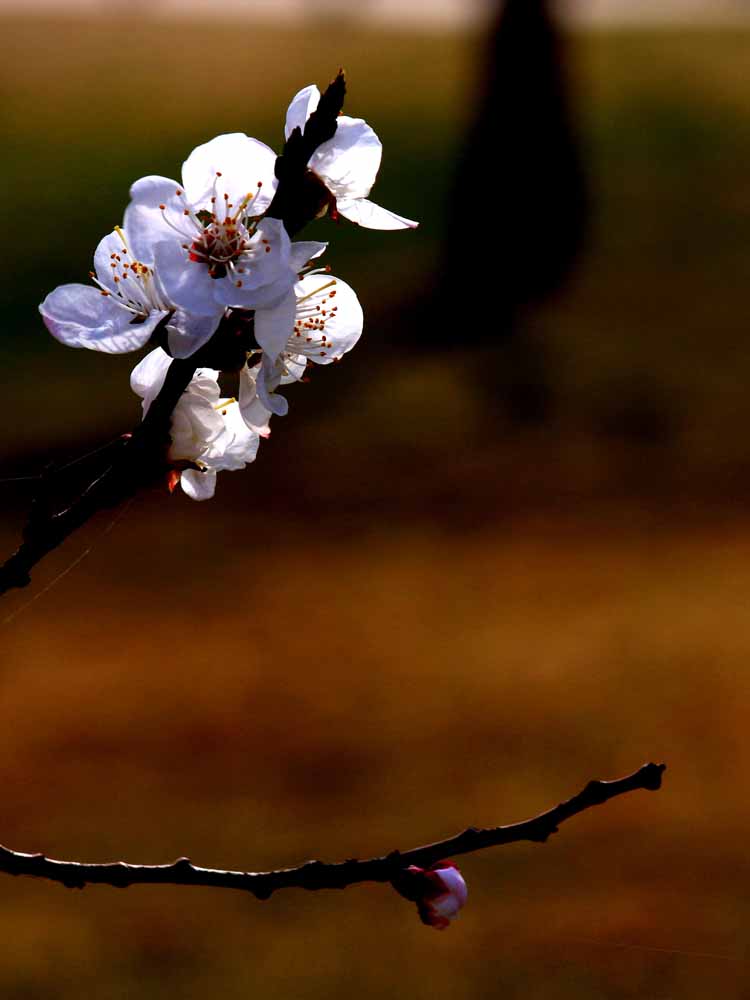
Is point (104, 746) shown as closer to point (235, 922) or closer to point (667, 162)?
point (235, 922)

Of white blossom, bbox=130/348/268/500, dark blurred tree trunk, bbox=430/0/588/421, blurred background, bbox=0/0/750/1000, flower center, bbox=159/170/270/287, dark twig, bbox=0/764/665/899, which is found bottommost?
blurred background, bbox=0/0/750/1000

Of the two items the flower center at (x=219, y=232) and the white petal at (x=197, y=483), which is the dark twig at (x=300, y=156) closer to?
the flower center at (x=219, y=232)

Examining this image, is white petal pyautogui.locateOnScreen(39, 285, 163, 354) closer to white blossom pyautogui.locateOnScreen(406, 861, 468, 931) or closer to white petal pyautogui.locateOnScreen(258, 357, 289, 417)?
white petal pyautogui.locateOnScreen(258, 357, 289, 417)

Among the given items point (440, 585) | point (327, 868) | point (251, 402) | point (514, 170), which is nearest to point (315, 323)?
point (251, 402)

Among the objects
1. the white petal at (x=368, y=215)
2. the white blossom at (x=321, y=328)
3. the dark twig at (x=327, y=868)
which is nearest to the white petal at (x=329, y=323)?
the white blossom at (x=321, y=328)

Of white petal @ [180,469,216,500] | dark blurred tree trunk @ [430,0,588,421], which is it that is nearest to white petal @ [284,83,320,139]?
white petal @ [180,469,216,500]
